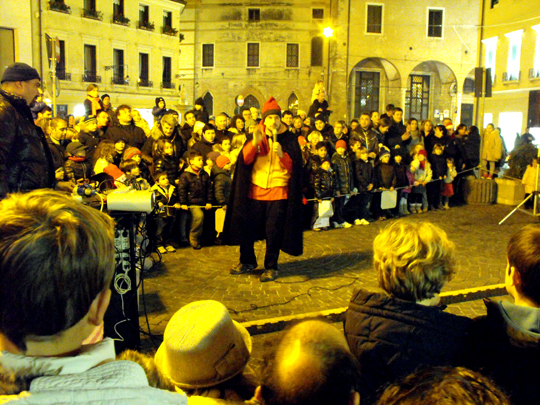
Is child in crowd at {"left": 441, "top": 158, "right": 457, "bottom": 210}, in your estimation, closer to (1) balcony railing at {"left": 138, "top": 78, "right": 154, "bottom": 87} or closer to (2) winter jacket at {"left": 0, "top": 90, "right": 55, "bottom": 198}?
(2) winter jacket at {"left": 0, "top": 90, "right": 55, "bottom": 198}

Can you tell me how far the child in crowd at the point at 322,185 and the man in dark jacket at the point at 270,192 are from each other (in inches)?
136

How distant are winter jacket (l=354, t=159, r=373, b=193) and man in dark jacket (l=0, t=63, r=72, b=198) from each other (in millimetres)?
7594

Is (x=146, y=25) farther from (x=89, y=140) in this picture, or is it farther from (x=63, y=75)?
(x=89, y=140)

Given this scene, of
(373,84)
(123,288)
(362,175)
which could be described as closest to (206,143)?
(362,175)

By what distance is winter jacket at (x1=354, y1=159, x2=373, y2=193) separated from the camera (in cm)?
1175

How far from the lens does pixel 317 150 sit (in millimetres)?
11445

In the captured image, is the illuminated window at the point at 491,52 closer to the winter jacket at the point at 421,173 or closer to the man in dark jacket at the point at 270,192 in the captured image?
the winter jacket at the point at 421,173

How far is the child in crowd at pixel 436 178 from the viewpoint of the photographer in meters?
13.5

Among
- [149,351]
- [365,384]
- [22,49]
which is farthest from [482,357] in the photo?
[22,49]

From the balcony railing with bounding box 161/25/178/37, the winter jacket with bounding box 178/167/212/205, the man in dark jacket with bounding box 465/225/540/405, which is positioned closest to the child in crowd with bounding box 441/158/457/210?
the winter jacket with bounding box 178/167/212/205

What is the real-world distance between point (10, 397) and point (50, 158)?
4161 mm

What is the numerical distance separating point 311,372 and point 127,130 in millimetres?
9456

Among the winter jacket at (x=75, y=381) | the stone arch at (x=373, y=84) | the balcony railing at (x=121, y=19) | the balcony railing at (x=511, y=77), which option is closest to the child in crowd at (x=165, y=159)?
the winter jacket at (x=75, y=381)

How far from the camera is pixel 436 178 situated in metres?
13.5
